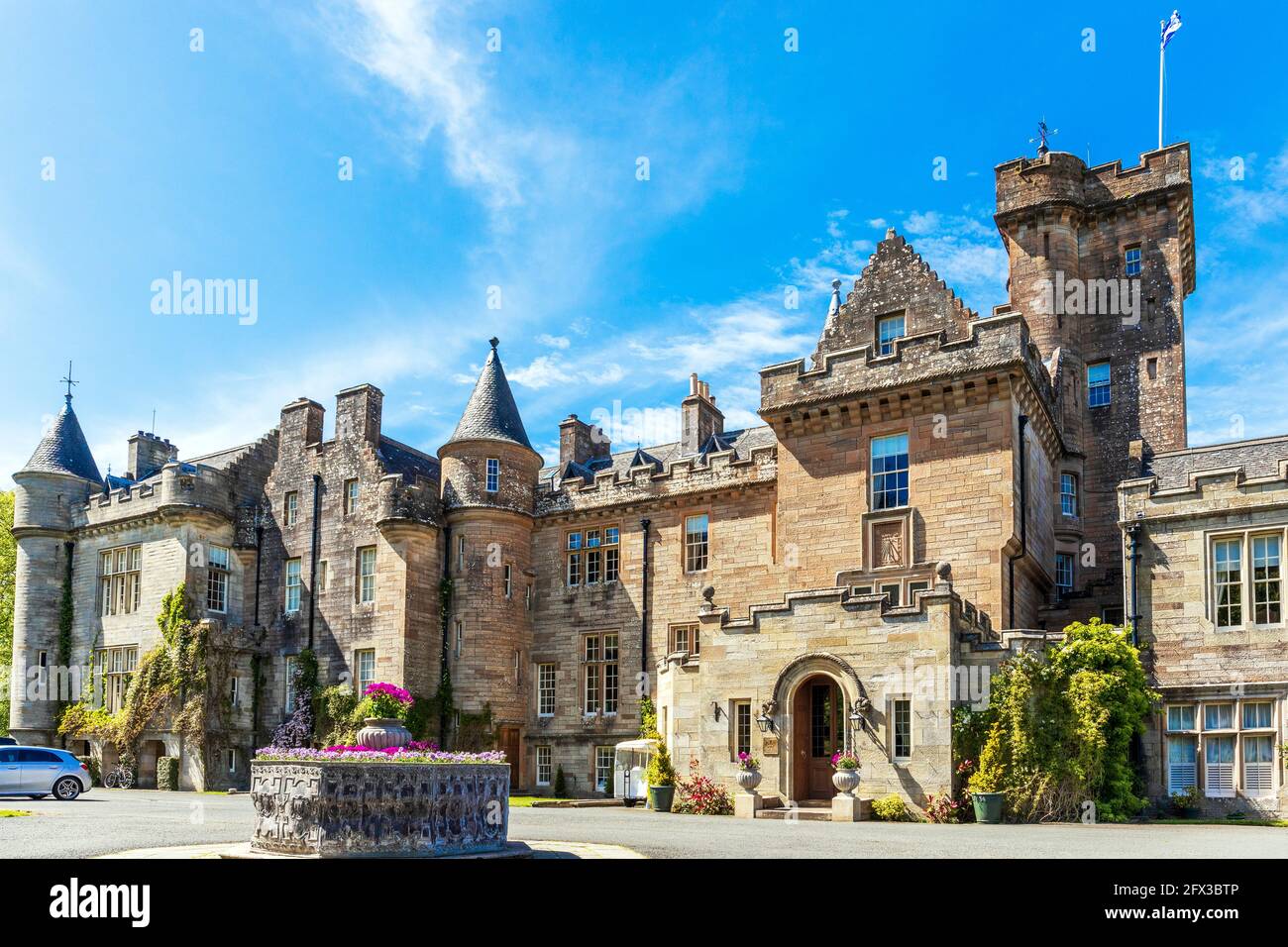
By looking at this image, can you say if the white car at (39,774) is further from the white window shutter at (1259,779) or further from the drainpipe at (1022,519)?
the white window shutter at (1259,779)

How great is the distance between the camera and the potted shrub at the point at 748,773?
24797mm

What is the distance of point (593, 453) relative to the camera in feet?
140

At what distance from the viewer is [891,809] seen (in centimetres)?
2327

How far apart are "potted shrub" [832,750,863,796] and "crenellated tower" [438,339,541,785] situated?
1557cm

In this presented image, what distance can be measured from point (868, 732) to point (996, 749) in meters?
2.59

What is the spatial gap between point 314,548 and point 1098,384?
1052 inches

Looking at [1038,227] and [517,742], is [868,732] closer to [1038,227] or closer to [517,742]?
[517,742]

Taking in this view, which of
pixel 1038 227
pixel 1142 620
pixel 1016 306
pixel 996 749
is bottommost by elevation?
pixel 996 749

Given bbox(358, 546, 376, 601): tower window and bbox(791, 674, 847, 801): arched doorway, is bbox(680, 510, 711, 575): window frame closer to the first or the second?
bbox(791, 674, 847, 801): arched doorway

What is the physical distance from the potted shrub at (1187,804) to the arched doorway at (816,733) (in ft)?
23.8

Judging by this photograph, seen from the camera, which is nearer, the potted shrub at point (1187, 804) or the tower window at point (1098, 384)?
the potted shrub at point (1187, 804)

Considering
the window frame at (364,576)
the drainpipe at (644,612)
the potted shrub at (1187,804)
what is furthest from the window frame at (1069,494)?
the window frame at (364,576)
